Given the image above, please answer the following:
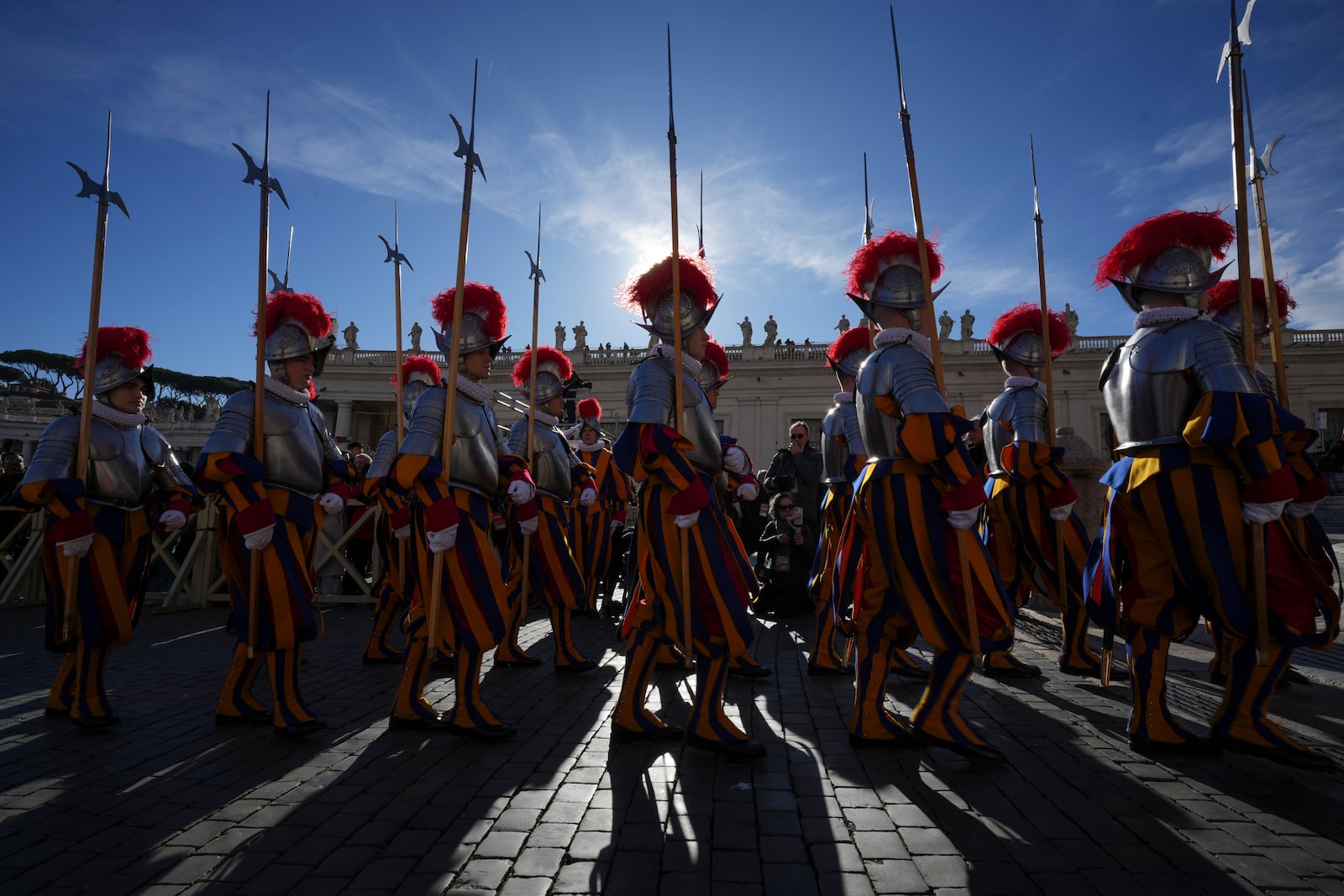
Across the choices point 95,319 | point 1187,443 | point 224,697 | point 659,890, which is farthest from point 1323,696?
point 95,319

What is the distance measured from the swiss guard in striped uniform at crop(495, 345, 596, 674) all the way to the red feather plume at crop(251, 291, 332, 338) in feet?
5.20

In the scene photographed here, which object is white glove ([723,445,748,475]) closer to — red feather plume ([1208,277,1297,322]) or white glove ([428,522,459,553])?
white glove ([428,522,459,553])

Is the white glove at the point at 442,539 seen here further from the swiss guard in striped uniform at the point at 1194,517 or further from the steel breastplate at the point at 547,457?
the swiss guard in striped uniform at the point at 1194,517

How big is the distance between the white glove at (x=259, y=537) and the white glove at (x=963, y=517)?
12.1 feet

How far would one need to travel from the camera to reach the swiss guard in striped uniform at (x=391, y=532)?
5.02 meters

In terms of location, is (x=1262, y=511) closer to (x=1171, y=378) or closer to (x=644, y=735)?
(x=1171, y=378)

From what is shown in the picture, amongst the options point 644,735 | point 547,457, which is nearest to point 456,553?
point 644,735

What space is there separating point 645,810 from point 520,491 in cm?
208

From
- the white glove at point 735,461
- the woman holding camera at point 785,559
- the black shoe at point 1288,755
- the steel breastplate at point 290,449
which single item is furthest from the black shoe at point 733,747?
the woman holding camera at point 785,559

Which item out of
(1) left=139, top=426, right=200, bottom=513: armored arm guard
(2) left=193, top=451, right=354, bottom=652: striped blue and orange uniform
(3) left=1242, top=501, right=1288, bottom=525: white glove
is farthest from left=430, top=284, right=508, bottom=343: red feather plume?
(3) left=1242, top=501, right=1288, bottom=525: white glove

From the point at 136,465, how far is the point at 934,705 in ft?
16.8

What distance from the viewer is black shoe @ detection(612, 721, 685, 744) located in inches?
158

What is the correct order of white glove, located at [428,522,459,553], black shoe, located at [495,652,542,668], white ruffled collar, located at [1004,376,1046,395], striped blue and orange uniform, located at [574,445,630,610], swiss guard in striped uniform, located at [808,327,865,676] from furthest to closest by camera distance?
striped blue and orange uniform, located at [574,445,630,610]
black shoe, located at [495,652,542,668]
swiss guard in striped uniform, located at [808,327,865,676]
white ruffled collar, located at [1004,376,1046,395]
white glove, located at [428,522,459,553]

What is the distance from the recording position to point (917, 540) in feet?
11.9
